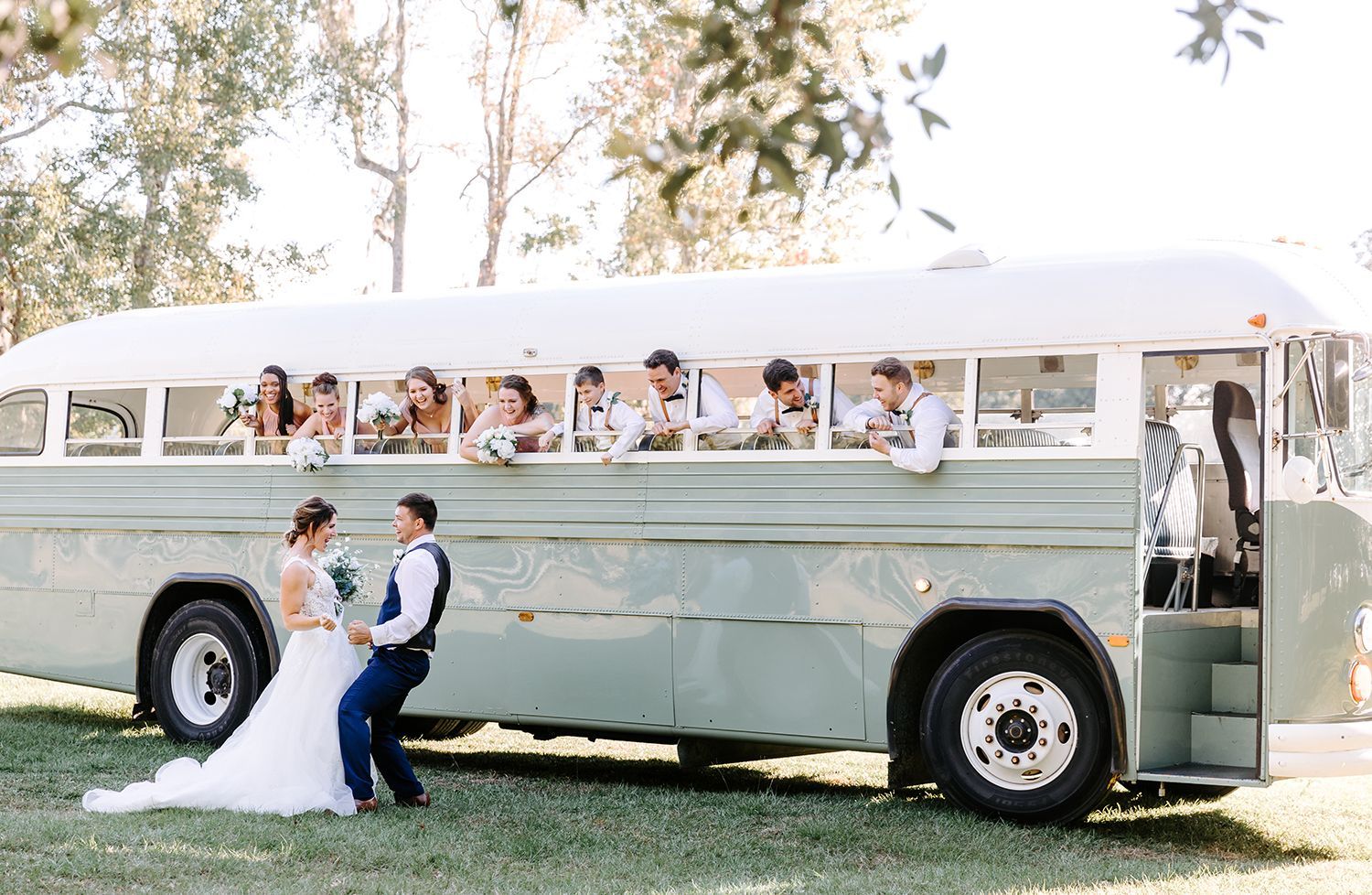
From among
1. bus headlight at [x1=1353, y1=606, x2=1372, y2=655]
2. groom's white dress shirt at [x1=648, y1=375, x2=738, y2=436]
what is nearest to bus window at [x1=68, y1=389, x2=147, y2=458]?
groom's white dress shirt at [x1=648, y1=375, x2=738, y2=436]

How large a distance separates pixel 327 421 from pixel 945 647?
13.8 ft

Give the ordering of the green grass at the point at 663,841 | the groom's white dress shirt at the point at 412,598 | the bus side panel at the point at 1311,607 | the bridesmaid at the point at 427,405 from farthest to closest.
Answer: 1. the bridesmaid at the point at 427,405
2. the groom's white dress shirt at the point at 412,598
3. the bus side panel at the point at 1311,607
4. the green grass at the point at 663,841

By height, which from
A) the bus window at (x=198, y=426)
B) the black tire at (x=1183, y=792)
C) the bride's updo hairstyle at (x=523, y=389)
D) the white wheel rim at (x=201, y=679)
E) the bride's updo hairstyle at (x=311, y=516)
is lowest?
the black tire at (x=1183, y=792)

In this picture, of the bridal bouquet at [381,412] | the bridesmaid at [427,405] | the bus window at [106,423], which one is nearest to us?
the bridesmaid at [427,405]

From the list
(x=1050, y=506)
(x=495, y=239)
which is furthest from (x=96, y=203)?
(x=1050, y=506)

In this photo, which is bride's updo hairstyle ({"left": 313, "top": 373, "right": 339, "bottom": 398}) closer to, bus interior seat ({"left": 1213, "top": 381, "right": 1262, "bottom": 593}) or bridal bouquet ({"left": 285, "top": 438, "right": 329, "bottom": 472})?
bridal bouquet ({"left": 285, "top": 438, "right": 329, "bottom": 472})

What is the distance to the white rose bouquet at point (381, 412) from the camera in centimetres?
1015

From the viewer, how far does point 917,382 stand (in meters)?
8.68

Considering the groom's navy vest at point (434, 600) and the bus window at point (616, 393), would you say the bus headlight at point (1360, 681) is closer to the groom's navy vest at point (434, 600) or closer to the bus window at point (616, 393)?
the bus window at point (616, 393)

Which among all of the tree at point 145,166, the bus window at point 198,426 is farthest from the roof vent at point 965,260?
the tree at point 145,166

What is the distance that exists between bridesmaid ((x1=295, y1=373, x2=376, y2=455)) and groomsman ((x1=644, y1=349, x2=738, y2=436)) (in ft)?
7.00

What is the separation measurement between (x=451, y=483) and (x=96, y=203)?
15.8 metres

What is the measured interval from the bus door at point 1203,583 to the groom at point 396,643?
3.44 m

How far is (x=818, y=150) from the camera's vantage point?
3.71 meters
